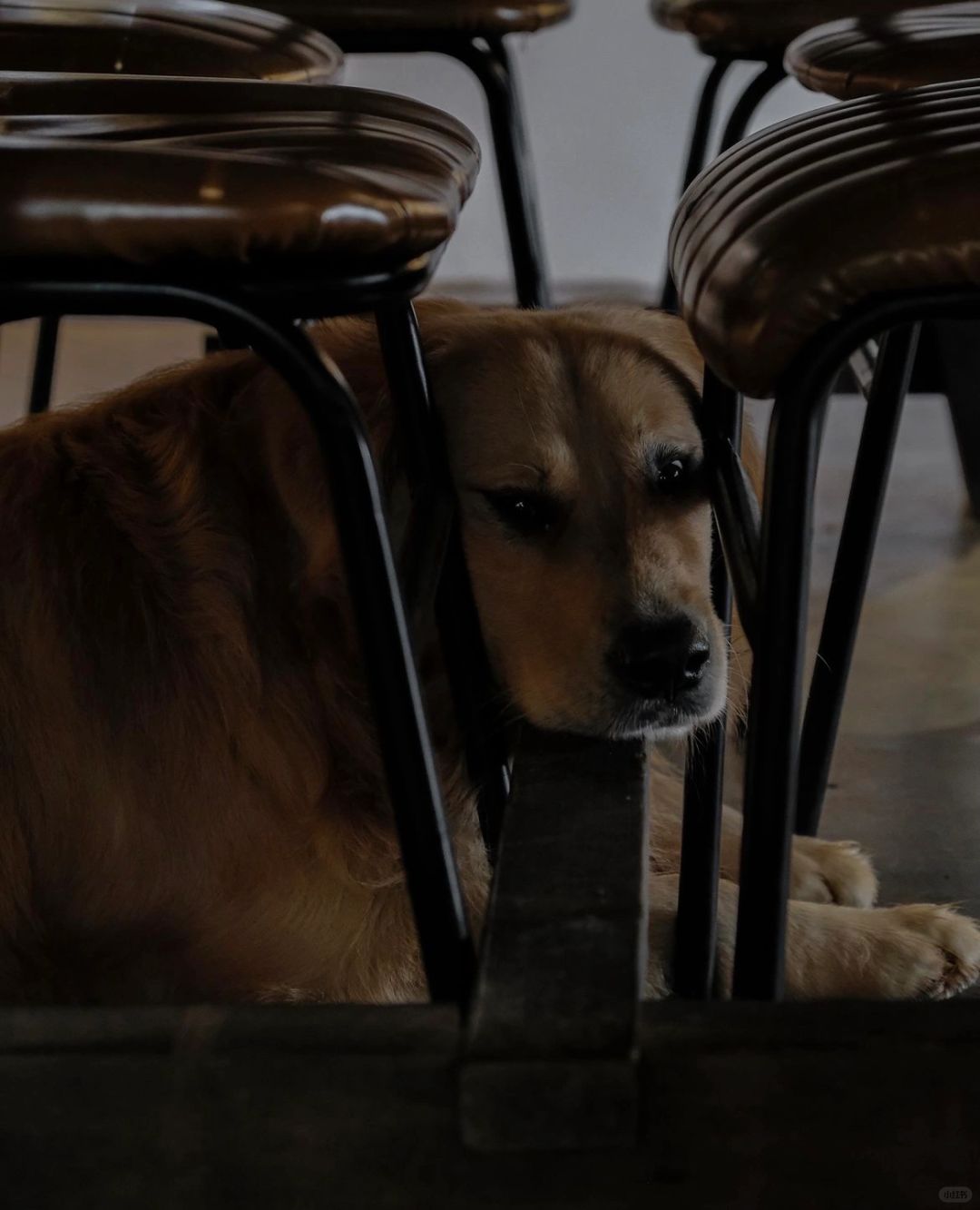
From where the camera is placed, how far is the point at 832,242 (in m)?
0.83

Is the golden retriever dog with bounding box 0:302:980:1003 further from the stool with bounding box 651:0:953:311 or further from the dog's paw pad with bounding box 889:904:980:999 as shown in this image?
the stool with bounding box 651:0:953:311

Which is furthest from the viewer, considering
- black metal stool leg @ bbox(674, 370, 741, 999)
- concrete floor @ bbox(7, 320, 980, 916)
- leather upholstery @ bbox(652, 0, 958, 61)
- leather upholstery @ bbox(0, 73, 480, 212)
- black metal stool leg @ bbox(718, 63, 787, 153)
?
black metal stool leg @ bbox(718, 63, 787, 153)

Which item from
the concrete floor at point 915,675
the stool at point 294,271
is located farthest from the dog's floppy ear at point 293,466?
the concrete floor at point 915,675

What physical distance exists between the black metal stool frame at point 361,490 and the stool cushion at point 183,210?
0.02 m

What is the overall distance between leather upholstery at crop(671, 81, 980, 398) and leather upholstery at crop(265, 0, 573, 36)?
110cm

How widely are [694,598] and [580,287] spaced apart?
10.5ft

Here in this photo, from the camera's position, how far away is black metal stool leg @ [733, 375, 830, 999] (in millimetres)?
874

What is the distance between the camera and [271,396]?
1.33 meters

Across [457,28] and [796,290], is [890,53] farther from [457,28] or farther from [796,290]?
[796,290]

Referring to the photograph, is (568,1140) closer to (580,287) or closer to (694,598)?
(694,598)

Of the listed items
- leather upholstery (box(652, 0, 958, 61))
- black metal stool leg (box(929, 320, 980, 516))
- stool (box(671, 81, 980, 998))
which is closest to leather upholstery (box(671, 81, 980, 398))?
stool (box(671, 81, 980, 998))

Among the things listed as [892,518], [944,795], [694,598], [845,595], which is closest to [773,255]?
[694,598]

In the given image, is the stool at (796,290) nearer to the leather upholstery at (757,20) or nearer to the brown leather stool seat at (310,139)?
the brown leather stool seat at (310,139)

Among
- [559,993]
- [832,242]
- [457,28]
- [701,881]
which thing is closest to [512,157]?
[457,28]
